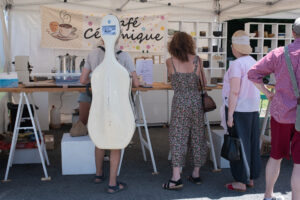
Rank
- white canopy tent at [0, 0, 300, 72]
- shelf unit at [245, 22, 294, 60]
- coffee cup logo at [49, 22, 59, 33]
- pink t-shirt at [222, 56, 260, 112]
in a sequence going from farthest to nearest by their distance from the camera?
1. shelf unit at [245, 22, 294, 60]
2. coffee cup logo at [49, 22, 59, 33]
3. white canopy tent at [0, 0, 300, 72]
4. pink t-shirt at [222, 56, 260, 112]

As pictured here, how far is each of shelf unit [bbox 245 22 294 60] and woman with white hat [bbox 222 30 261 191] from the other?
5821 mm

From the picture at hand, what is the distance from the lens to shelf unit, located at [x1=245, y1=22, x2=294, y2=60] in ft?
27.3

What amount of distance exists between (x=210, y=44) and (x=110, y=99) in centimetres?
516

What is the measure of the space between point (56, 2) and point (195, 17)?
2592 millimetres

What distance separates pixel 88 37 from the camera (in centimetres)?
621

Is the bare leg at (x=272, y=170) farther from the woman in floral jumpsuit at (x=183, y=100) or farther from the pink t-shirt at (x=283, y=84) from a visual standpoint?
the woman in floral jumpsuit at (x=183, y=100)

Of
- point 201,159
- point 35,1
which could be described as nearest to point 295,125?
point 201,159

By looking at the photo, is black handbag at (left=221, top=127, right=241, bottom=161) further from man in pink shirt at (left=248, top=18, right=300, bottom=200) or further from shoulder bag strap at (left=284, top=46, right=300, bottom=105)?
shoulder bag strap at (left=284, top=46, right=300, bottom=105)

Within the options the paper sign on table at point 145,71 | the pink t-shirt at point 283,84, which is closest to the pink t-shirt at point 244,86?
the pink t-shirt at point 283,84

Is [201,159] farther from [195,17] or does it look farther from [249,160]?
[195,17]

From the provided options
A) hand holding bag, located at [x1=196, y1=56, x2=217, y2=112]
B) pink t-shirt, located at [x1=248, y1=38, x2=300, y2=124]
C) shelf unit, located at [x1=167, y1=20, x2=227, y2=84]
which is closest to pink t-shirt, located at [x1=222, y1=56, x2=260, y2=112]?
hand holding bag, located at [x1=196, y1=56, x2=217, y2=112]

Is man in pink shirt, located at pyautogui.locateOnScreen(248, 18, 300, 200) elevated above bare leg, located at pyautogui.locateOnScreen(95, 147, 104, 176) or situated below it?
above

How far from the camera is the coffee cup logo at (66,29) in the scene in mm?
6017

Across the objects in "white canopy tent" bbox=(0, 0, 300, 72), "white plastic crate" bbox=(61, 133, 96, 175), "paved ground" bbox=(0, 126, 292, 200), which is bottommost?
"paved ground" bbox=(0, 126, 292, 200)
